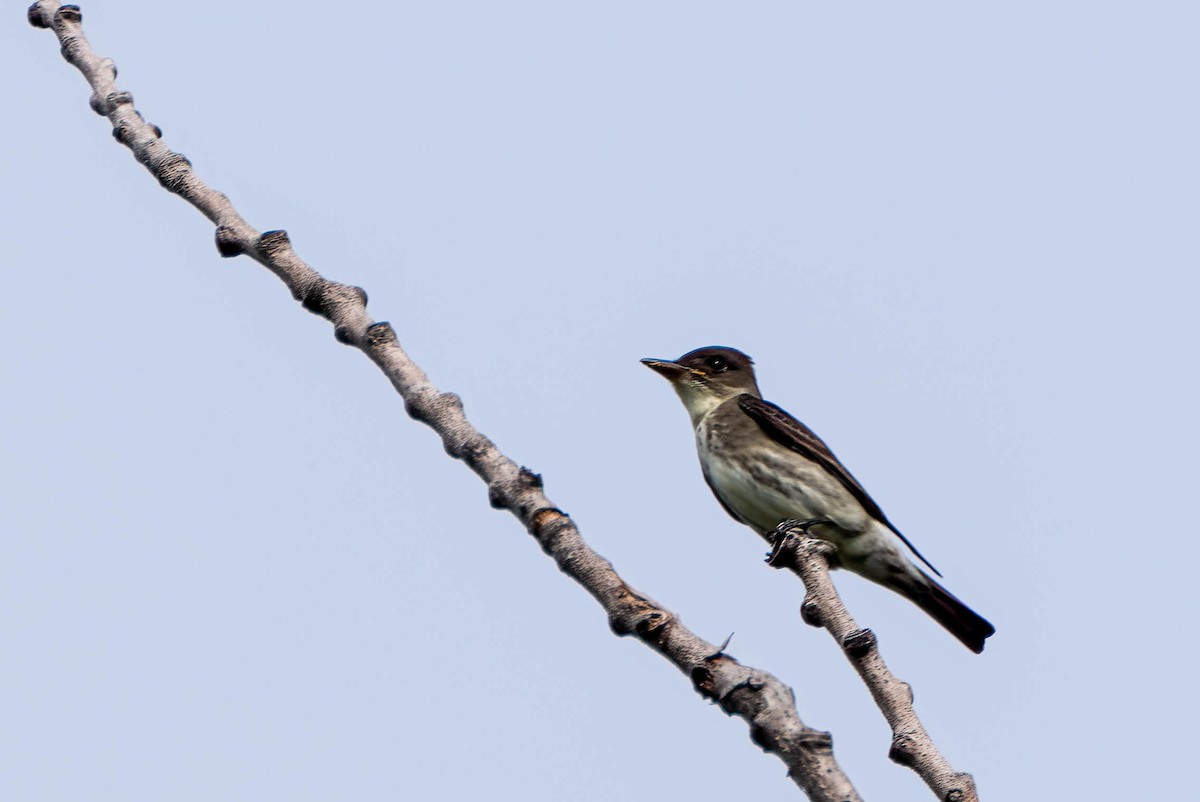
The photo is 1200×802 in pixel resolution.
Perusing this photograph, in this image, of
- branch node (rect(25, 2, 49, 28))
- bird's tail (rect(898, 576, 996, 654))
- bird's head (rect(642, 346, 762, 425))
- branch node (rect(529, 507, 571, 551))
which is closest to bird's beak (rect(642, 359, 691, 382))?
bird's head (rect(642, 346, 762, 425))

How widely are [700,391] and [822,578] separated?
6302 millimetres

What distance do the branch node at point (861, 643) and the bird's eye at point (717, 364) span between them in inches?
275

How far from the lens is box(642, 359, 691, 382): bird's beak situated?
32.2ft

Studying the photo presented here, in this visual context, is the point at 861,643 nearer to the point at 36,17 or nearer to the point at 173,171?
the point at 173,171

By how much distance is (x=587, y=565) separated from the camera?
3408mm

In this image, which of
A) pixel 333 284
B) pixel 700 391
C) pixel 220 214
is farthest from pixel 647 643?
pixel 700 391

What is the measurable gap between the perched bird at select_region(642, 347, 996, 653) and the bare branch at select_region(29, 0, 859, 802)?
208 inches

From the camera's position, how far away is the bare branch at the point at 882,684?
2.94m

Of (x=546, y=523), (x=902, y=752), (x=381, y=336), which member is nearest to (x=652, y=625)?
(x=546, y=523)

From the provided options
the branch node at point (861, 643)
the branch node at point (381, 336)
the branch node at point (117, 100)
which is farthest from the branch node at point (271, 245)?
the branch node at point (861, 643)

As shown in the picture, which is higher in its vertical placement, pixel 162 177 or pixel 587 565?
pixel 162 177

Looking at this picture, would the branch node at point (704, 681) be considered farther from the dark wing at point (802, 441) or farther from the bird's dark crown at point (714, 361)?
the bird's dark crown at point (714, 361)

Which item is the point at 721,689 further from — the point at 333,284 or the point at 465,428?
the point at 333,284

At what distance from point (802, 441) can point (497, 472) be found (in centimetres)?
594
